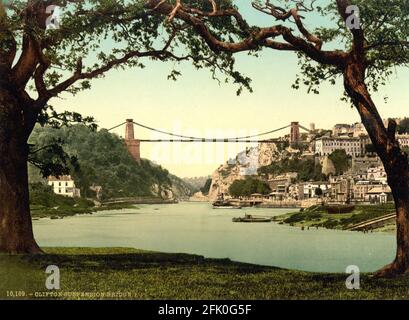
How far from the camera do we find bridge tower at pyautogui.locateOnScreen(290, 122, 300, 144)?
1078cm

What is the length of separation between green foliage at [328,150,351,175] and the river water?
1.27m

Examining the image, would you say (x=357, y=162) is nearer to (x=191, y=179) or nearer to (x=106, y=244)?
(x=191, y=179)

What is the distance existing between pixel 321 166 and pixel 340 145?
1077 millimetres

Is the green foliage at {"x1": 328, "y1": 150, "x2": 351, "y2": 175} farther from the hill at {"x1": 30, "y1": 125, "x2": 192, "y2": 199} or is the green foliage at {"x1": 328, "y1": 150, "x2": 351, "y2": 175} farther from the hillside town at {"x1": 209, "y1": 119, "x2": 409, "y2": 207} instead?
the hill at {"x1": 30, "y1": 125, "x2": 192, "y2": 199}

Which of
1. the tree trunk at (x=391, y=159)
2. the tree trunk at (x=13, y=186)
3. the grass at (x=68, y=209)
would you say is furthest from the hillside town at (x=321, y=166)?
the tree trunk at (x=13, y=186)

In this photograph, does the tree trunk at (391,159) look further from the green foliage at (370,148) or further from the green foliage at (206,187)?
the green foliage at (206,187)

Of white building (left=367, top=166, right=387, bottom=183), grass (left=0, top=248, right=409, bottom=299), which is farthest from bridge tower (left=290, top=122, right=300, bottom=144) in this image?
grass (left=0, top=248, right=409, bottom=299)

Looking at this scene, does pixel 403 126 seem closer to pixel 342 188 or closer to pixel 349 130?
pixel 349 130

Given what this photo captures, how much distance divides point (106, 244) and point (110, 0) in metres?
4.04

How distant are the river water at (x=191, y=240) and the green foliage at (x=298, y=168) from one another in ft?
4.13

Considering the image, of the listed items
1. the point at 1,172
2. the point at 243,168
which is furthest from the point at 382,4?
the point at 1,172

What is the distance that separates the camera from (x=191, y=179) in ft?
36.9

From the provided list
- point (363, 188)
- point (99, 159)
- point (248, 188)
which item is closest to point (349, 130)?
point (363, 188)

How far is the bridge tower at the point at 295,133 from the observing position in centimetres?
1078
